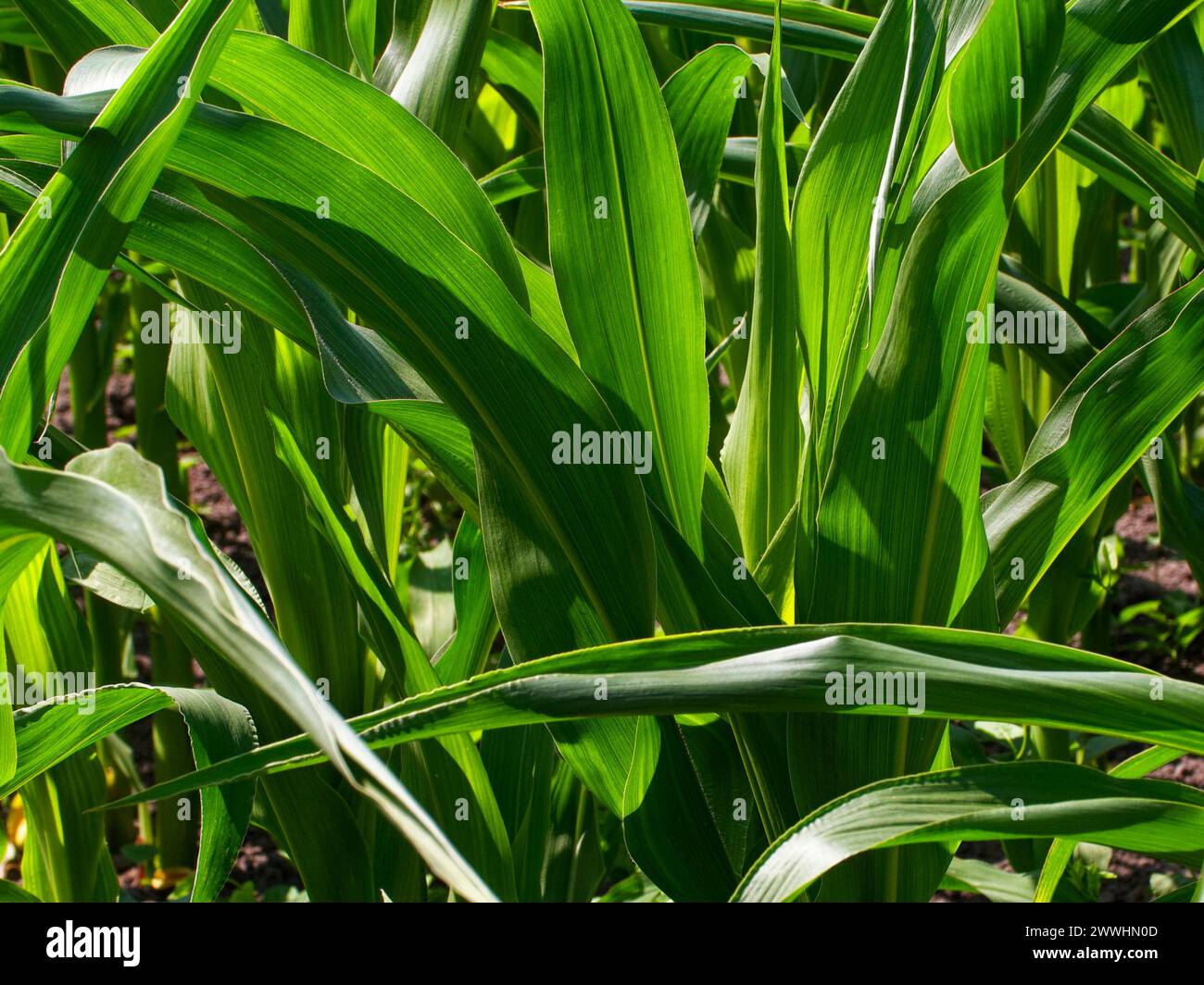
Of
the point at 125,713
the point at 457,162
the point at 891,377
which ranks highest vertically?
the point at 457,162

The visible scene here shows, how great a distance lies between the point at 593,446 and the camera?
0.46m

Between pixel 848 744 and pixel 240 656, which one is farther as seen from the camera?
pixel 848 744

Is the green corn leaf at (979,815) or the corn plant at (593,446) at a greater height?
the corn plant at (593,446)

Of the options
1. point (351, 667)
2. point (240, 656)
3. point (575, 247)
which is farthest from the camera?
point (351, 667)

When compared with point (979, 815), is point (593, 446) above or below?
above

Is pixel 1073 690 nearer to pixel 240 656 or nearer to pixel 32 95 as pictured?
pixel 240 656

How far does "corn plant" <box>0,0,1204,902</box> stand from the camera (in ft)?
1.24

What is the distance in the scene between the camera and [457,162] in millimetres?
500

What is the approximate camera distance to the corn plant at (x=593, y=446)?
38cm

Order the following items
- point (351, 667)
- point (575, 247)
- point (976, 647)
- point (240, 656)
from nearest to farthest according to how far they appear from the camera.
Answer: point (240, 656) → point (976, 647) → point (575, 247) → point (351, 667)

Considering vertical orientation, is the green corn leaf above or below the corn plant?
below

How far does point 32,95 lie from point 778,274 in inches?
13.6
